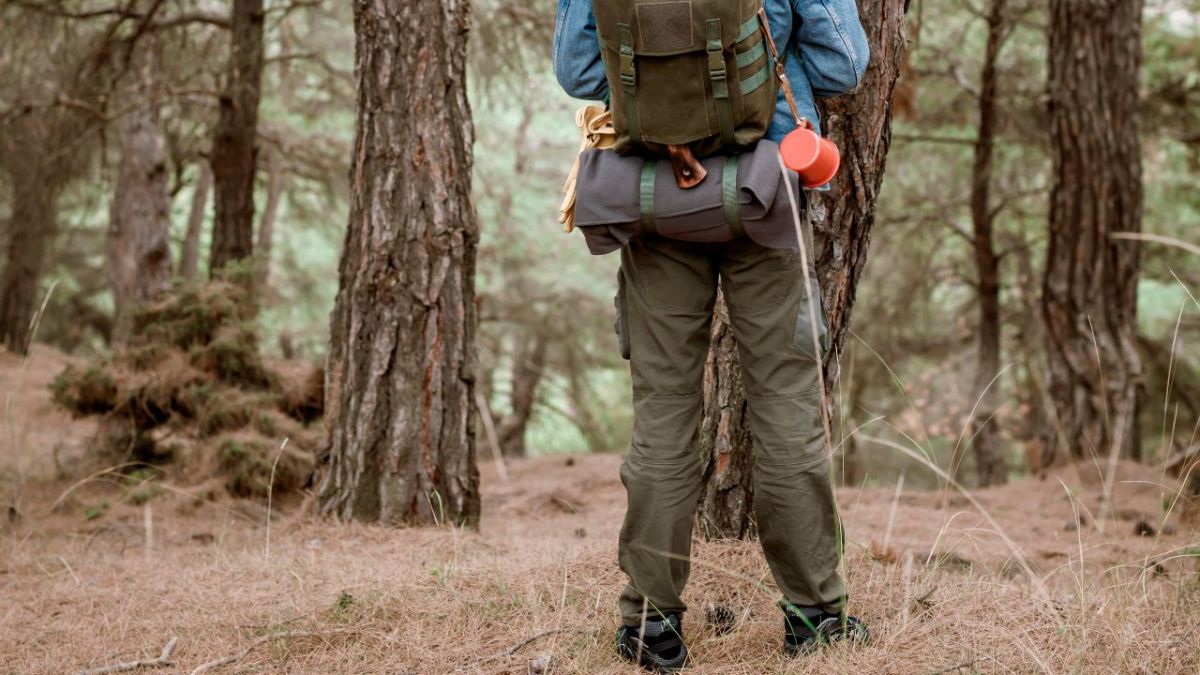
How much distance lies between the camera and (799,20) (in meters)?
2.57

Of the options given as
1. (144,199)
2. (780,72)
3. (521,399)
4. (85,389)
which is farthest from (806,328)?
(521,399)

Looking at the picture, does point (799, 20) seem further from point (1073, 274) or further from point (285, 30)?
point (285, 30)

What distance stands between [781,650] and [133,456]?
15.1 feet

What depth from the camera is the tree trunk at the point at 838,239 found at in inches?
123

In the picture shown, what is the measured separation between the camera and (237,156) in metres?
7.80

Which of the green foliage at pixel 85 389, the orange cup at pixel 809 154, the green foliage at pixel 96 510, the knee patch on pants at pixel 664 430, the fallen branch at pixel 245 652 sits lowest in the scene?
the green foliage at pixel 96 510

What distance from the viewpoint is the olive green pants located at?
262 centimetres

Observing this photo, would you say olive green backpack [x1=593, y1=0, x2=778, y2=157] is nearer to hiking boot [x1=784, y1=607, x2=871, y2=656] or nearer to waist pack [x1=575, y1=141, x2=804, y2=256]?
waist pack [x1=575, y1=141, x2=804, y2=256]

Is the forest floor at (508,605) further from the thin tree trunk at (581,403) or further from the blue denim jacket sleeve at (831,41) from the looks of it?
the thin tree trunk at (581,403)

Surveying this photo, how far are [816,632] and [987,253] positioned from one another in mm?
7251

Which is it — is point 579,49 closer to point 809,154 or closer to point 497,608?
point 809,154

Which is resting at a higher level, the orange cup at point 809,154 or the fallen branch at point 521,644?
the orange cup at point 809,154

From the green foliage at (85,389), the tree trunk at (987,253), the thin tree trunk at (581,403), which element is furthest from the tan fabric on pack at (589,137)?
the thin tree trunk at (581,403)

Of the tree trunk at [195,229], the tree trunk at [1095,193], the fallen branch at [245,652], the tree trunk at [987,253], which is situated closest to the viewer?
the fallen branch at [245,652]
